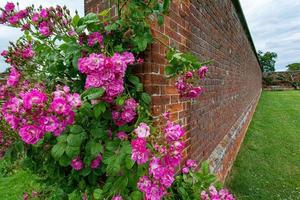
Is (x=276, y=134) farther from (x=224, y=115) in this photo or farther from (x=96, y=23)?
(x=96, y=23)

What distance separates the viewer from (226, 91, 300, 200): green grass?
4.21 meters

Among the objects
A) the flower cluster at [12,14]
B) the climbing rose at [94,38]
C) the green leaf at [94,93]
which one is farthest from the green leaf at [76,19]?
the green leaf at [94,93]

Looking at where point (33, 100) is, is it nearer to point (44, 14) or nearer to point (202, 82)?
point (44, 14)

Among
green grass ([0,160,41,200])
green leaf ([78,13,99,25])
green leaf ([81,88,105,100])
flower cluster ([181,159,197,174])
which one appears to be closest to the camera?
green leaf ([81,88,105,100])

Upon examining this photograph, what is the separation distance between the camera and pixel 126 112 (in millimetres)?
1469

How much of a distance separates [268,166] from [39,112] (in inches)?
205

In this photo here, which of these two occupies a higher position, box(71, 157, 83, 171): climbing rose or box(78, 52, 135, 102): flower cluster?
box(78, 52, 135, 102): flower cluster

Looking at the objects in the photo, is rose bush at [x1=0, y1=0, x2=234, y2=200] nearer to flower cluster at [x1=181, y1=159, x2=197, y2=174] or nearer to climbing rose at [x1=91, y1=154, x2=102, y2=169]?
climbing rose at [x1=91, y1=154, x2=102, y2=169]

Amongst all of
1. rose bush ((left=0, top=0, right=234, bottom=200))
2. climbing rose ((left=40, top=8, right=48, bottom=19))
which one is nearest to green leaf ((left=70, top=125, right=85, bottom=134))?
rose bush ((left=0, top=0, right=234, bottom=200))

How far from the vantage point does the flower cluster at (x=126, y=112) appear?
146cm

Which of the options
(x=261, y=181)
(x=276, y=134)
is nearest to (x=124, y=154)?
(x=261, y=181)

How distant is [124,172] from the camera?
143 centimetres

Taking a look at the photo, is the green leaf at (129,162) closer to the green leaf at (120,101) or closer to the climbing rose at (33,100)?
the green leaf at (120,101)

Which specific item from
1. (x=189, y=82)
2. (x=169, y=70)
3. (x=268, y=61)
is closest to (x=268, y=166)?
(x=189, y=82)
